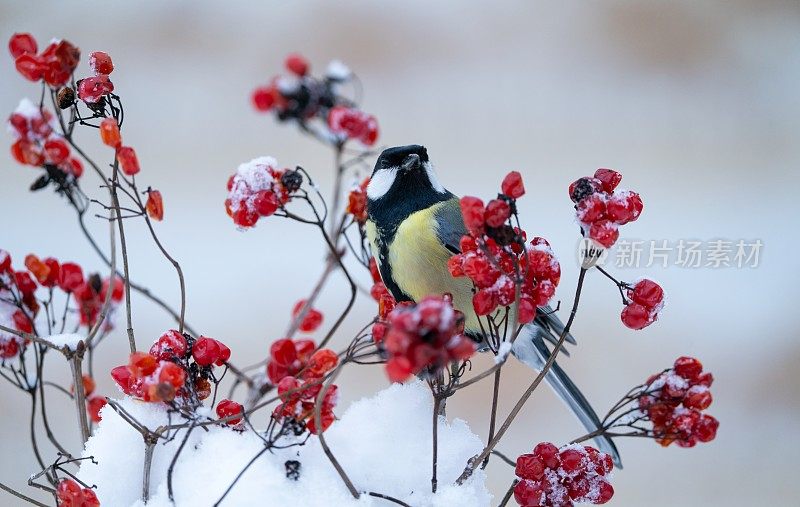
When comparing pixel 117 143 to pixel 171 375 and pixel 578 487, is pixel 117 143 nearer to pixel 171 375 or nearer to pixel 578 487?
pixel 171 375

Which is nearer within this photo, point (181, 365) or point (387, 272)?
point (181, 365)

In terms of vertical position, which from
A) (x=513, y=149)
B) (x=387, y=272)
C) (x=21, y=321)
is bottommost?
(x=21, y=321)

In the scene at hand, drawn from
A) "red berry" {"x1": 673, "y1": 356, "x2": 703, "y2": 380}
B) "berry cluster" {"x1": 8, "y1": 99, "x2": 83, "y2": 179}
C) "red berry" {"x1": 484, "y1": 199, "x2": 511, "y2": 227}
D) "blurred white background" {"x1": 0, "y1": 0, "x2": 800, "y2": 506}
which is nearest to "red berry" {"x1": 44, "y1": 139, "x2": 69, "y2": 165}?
"berry cluster" {"x1": 8, "y1": 99, "x2": 83, "y2": 179}

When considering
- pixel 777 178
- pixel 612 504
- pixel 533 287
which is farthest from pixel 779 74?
pixel 533 287

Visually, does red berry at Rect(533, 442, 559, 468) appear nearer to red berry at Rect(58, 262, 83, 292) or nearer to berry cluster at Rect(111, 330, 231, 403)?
berry cluster at Rect(111, 330, 231, 403)

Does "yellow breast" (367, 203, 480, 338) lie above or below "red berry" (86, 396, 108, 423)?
above

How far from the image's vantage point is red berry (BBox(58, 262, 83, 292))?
43 centimetres

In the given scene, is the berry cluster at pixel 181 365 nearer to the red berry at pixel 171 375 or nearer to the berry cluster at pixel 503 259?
the red berry at pixel 171 375

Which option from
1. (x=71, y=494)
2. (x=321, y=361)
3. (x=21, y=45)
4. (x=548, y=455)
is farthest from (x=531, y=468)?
(x=21, y=45)

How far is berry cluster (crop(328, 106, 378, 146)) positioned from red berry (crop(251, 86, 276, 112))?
33mm

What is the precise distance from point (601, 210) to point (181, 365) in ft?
0.69

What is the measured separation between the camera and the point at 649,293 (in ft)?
1.20

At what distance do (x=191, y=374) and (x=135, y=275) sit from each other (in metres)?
0.76

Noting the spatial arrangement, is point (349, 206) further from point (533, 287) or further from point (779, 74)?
point (779, 74)
